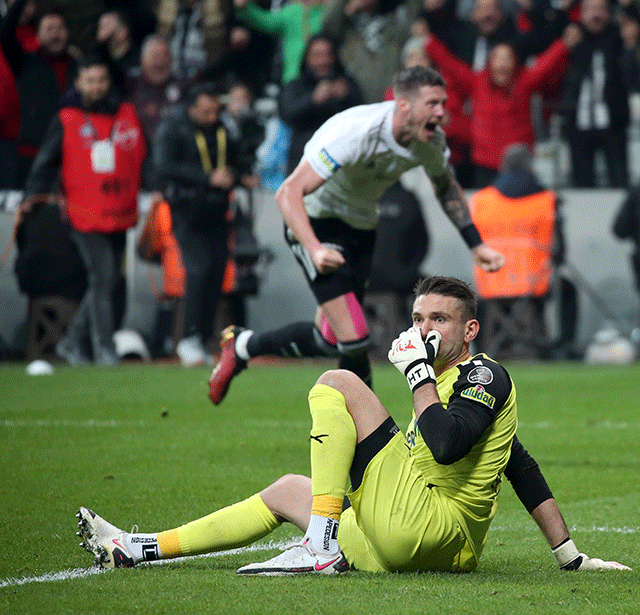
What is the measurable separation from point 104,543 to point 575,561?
5.81 ft

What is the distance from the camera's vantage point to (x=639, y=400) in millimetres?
10422

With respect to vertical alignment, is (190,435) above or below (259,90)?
below

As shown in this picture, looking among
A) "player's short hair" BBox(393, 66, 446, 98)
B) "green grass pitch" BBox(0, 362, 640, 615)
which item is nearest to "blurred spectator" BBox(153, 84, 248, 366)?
"green grass pitch" BBox(0, 362, 640, 615)

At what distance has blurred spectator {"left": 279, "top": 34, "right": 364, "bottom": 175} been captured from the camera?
14.2 metres

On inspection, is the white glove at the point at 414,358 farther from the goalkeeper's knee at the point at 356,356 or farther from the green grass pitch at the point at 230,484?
the goalkeeper's knee at the point at 356,356

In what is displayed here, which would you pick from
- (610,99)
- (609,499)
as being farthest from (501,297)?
(609,499)

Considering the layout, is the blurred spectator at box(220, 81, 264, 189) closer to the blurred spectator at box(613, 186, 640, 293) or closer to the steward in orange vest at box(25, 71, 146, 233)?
the steward in orange vest at box(25, 71, 146, 233)

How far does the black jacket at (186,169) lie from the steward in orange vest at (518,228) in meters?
3.07

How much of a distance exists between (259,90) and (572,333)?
537cm

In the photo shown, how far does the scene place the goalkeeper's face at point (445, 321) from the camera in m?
4.21

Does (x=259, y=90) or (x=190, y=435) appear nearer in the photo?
(x=190, y=435)

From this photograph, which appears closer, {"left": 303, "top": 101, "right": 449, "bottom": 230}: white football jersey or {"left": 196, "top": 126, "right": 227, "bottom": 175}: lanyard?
{"left": 303, "top": 101, "right": 449, "bottom": 230}: white football jersey

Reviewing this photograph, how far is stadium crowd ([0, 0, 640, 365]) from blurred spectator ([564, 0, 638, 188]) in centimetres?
2

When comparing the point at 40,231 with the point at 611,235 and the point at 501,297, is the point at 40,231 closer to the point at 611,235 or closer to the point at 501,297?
the point at 501,297
